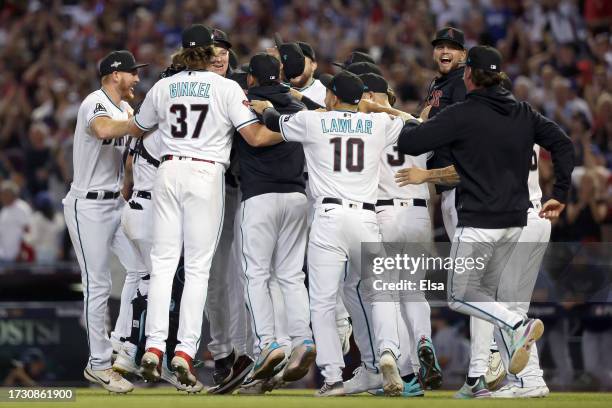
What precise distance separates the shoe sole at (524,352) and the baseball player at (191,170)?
2.20m

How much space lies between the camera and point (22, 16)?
2056 cm

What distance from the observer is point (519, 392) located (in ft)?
30.5

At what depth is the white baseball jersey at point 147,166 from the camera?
10.0m

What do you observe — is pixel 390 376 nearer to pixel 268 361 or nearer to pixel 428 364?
pixel 428 364

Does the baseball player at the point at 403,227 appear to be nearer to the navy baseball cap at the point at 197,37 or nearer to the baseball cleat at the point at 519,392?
the baseball cleat at the point at 519,392

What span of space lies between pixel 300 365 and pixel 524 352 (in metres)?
1.65

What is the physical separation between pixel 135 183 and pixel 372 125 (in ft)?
6.47

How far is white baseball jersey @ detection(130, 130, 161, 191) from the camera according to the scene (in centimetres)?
1005

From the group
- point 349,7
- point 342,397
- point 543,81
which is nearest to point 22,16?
point 349,7

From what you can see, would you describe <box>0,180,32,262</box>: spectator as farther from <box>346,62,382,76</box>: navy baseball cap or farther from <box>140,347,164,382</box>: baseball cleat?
<box>140,347,164,382</box>: baseball cleat

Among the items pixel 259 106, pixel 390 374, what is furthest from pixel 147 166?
pixel 390 374

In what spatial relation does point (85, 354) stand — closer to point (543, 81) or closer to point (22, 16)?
point (543, 81)

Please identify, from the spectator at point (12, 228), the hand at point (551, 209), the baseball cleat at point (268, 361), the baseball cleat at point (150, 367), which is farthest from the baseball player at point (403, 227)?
the spectator at point (12, 228)

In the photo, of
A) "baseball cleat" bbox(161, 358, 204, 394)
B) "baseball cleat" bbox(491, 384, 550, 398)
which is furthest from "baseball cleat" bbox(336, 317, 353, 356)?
"baseball cleat" bbox(491, 384, 550, 398)
